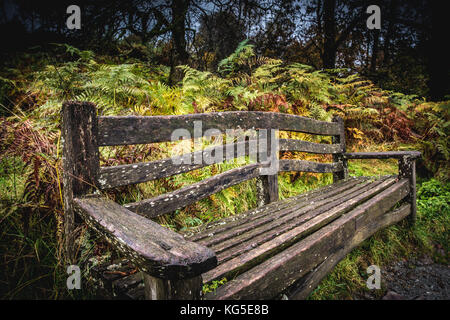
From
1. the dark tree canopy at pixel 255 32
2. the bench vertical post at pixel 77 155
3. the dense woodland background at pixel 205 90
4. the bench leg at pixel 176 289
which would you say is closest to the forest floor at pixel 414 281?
the dense woodland background at pixel 205 90

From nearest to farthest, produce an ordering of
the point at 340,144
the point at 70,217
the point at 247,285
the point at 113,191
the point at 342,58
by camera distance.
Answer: the point at 247,285, the point at 70,217, the point at 113,191, the point at 340,144, the point at 342,58

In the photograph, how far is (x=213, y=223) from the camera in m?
2.05

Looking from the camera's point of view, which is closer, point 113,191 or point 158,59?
point 113,191

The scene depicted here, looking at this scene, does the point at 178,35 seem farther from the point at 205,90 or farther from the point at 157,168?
the point at 157,168

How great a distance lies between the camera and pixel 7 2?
5.13 metres

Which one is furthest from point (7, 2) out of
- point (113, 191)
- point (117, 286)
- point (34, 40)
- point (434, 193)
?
point (434, 193)

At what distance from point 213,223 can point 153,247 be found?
129cm

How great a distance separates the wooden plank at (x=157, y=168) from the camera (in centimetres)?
148

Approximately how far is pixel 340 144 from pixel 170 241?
3535 millimetres

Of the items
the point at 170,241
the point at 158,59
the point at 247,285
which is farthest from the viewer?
→ the point at 158,59

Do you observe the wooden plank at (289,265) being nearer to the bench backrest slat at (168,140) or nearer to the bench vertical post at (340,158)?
the bench backrest slat at (168,140)

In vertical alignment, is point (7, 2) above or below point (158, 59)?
above

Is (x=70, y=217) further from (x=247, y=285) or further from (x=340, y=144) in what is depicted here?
(x=340, y=144)

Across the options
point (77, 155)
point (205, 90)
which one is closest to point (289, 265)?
point (77, 155)
